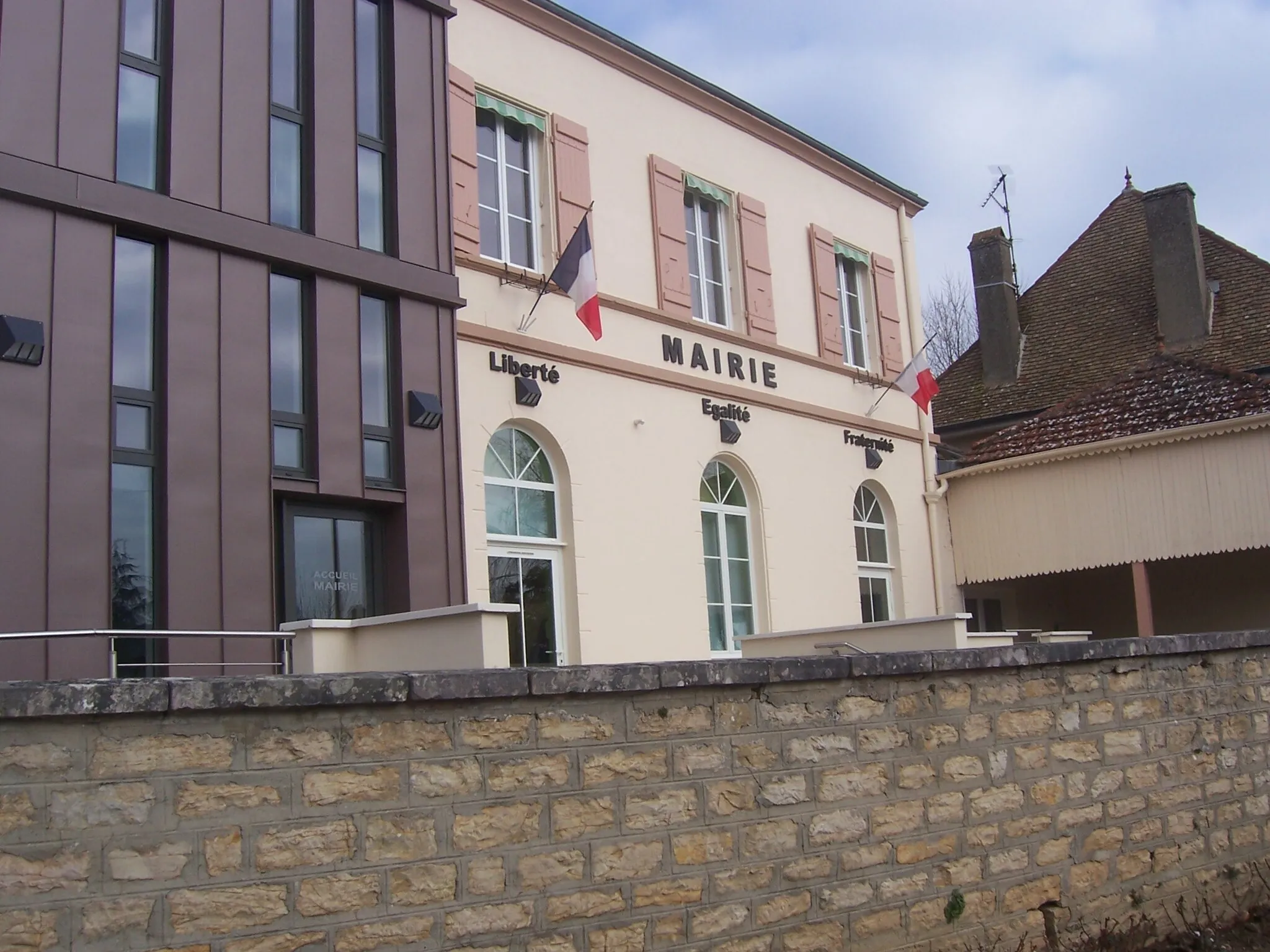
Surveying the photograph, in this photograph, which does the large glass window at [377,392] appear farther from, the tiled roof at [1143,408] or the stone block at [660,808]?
the tiled roof at [1143,408]

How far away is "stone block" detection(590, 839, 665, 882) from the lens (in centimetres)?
545

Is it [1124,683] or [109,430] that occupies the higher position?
[109,430]

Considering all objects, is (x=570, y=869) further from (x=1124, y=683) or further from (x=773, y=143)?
(x=773, y=143)

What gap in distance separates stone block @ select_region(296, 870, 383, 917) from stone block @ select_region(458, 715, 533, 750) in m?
0.60

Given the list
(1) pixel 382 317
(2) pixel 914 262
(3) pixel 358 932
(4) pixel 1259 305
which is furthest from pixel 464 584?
(4) pixel 1259 305

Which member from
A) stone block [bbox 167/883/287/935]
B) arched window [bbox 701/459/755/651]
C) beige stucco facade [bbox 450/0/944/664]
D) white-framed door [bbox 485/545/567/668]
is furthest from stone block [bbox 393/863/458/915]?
arched window [bbox 701/459/755/651]

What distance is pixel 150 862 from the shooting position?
175 inches

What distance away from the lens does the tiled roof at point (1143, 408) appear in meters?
16.9

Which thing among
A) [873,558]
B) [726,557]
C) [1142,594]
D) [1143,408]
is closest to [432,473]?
[726,557]

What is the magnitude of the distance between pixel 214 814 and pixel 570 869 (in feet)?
4.70

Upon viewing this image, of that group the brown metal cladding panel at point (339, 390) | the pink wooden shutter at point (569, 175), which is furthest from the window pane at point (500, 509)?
the pink wooden shutter at point (569, 175)

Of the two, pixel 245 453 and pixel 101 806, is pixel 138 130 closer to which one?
pixel 245 453

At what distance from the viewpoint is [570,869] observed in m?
5.36

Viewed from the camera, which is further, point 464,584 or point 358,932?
point 464,584
